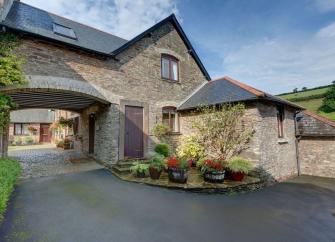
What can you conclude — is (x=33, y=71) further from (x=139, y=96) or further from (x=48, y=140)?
(x=48, y=140)

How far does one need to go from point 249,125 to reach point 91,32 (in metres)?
10.3

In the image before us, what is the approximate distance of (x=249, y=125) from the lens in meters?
8.31

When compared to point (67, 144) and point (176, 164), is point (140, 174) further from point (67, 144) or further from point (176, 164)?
point (67, 144)

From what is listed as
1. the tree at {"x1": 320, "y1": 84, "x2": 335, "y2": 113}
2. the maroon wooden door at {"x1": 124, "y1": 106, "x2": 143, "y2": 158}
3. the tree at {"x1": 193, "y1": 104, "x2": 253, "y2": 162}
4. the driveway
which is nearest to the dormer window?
the maroon wooden door at {"x1": 124, "y1": 106, "x2": 143, "y2": 158}

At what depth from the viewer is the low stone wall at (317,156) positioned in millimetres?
10078

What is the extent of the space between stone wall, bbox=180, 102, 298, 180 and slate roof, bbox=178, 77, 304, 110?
43 centimetres

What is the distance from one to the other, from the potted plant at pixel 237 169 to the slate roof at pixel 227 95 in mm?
2671

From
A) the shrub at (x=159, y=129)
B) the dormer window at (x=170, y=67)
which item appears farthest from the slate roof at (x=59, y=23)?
the shrub at (x=159, y=129)

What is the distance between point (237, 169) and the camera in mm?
7281

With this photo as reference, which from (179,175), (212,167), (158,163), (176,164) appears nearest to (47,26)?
(158,163)

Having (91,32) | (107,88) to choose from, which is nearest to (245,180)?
(107,88)

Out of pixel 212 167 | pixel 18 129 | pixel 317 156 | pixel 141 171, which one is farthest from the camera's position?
pixel 18 129

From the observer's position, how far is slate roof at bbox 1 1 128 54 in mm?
7831

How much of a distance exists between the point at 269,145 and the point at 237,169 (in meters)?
2.54
